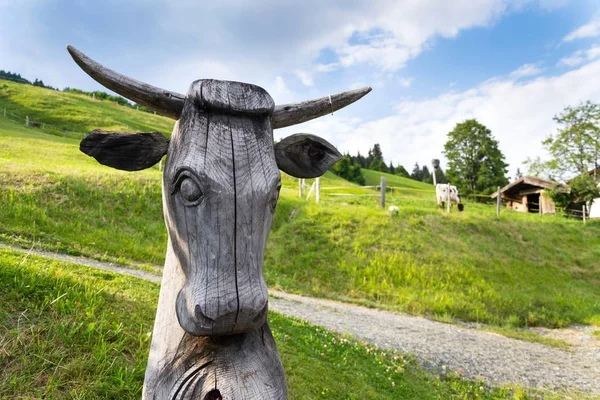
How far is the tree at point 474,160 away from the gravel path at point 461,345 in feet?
134

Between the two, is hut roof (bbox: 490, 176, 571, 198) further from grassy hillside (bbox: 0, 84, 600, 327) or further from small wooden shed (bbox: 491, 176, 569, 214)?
grassy hillside (bbox: 0, 84, 600, 327)

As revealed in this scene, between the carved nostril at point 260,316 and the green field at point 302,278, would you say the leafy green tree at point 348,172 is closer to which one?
the green field at point 302,278

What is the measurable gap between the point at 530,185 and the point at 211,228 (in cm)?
3598

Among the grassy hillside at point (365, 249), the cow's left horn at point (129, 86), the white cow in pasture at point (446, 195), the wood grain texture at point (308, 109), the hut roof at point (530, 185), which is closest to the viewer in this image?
the cow's left horn at point (129, 86)

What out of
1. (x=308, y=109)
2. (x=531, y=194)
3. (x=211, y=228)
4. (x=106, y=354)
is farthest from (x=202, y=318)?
(x=531, y=194)

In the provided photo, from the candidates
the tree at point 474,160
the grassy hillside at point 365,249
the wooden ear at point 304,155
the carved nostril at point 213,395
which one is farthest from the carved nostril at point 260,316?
the tree at point 474,160

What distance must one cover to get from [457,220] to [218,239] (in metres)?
17.2

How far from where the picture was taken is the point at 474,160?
5022cm

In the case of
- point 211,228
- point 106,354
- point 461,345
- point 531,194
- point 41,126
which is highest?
point 41,126

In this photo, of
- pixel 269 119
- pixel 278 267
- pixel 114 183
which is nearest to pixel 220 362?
pixel 269 119

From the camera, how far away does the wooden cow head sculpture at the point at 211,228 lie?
1.52 m

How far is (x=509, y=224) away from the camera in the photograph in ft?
60.6

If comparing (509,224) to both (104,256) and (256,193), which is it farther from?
(256,193)

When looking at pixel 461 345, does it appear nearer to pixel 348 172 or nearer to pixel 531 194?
pixel 531 194
